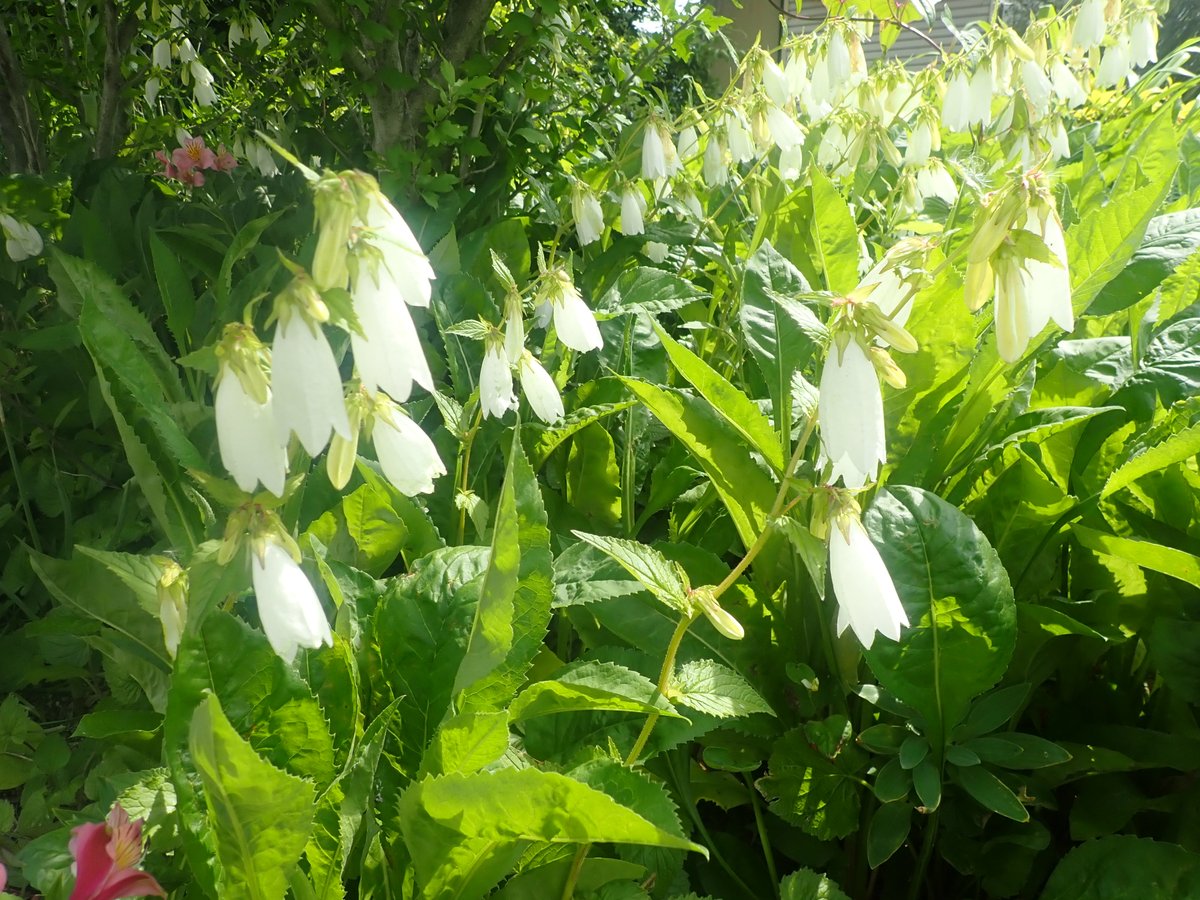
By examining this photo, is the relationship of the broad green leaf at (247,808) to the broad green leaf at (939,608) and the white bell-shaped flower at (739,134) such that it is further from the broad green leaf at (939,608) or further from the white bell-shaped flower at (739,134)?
the white bell-shaped flower at (739,134)

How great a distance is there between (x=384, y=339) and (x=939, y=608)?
2.26 feet

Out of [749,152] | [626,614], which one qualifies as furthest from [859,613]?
[749,152]

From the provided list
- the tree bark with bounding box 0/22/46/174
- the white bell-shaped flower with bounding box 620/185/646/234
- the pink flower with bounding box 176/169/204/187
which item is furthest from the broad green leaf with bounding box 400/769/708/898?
the pink flower with bounding box 176/169/204/187

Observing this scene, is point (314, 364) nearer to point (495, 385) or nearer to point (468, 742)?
point (468, 742)

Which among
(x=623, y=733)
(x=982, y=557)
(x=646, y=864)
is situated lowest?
(x=646, y=864)

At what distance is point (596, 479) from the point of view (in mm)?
1546

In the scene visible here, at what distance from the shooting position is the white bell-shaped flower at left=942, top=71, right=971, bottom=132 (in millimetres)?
1858

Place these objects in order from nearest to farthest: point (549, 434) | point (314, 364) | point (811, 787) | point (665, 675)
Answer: point (314, 364), point (665, 675), point (811, 787), point (549, 434)

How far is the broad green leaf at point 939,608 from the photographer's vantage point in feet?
3.31

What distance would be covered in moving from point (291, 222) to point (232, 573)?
1.53m

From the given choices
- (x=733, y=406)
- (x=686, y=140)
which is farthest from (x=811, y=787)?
(x=686, y=140)

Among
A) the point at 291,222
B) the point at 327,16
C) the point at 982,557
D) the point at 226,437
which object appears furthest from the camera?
the point at 291,222

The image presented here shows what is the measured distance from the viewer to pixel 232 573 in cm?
72

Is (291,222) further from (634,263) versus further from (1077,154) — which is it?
(1077,154)
